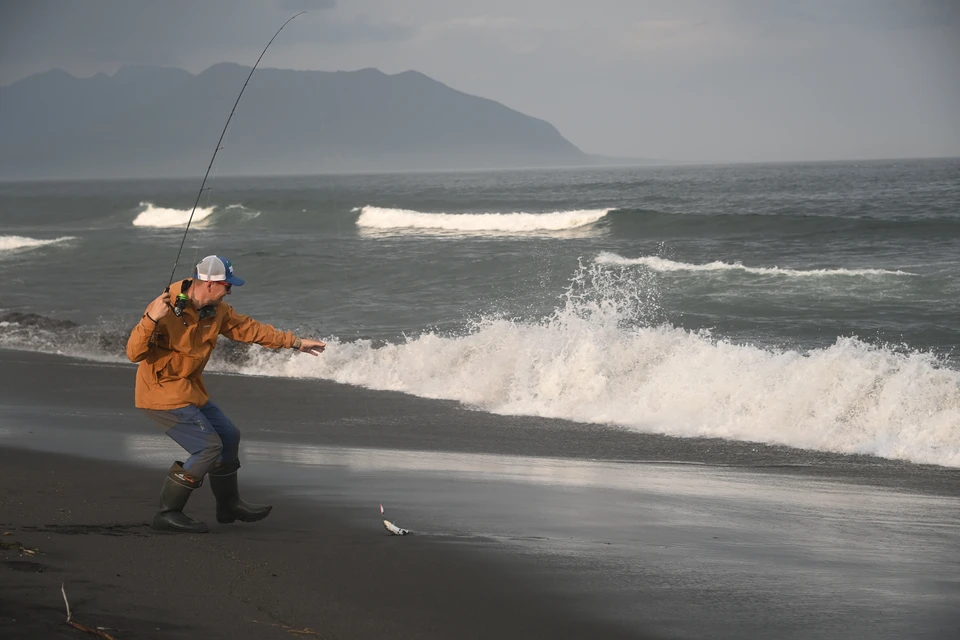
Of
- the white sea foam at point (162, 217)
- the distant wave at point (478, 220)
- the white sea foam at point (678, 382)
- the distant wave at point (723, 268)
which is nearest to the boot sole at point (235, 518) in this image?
the white sea foam at point (678, 382)

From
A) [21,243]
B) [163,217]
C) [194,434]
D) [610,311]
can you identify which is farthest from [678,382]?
[163,217]

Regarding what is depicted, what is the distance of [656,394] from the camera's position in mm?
9930

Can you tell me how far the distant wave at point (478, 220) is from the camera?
37.0 m

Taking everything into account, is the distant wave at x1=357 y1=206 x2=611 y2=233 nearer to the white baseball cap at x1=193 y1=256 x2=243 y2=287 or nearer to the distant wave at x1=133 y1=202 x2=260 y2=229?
the distant wave at x1=133 y1=202 x2=260 y2=229

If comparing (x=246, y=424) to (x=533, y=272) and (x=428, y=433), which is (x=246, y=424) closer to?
(x=428, y=433)

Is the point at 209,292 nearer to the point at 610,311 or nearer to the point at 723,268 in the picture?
the point at 610,311

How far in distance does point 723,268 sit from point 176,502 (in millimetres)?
17310

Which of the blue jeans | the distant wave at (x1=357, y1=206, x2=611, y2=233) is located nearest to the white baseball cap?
the blue jeans

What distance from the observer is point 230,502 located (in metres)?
5.03

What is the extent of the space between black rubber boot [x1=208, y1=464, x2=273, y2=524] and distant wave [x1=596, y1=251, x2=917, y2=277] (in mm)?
16199

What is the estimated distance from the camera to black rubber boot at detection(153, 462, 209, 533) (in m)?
4.73

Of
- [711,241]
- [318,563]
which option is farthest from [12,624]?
[711,241]

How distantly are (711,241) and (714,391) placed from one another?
17.8 meters

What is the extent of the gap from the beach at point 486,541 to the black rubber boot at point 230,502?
8 cm
